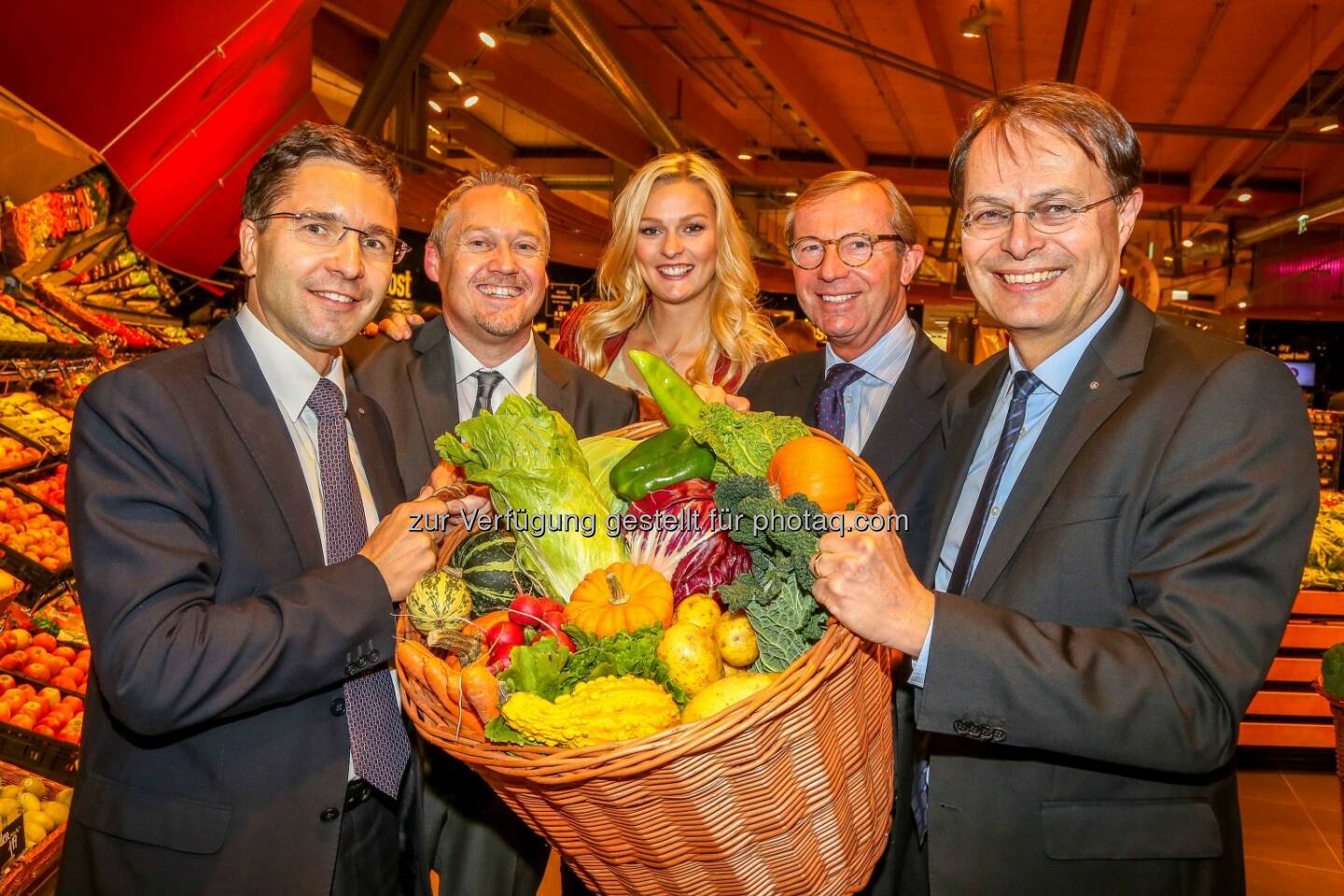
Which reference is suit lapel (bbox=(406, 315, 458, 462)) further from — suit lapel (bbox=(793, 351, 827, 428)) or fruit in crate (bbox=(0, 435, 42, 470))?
fruit in crate (bbox=(0, 435, 42, 470))

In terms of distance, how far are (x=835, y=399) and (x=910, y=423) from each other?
0.31 metres

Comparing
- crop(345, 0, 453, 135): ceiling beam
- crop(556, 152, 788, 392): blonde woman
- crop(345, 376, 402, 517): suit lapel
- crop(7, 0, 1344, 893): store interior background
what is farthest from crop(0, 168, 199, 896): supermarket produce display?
crop(345, 0, 453, 135): ceiling beam

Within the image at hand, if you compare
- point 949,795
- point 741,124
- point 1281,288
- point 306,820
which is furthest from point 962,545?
point 1281,288

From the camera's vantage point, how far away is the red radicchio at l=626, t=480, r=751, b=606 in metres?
2.01

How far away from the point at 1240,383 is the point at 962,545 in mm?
616

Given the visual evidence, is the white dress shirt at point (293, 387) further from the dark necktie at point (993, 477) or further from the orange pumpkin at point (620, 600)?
the dark necktie at point (993, 477)

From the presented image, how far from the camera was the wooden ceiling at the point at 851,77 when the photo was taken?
8961mm

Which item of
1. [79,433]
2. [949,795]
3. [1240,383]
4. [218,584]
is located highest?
[1240,383]

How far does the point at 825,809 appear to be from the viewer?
1607 millimetres

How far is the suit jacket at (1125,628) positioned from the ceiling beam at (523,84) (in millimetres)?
6905

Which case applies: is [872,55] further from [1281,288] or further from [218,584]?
[1281,288]

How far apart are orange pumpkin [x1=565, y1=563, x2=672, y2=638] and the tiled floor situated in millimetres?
4094

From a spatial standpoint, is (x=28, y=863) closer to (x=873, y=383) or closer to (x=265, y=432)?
(x=265, y=432)

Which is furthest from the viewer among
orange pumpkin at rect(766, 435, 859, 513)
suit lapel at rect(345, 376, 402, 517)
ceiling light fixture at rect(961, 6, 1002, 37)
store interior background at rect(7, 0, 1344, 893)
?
ceiling light fixture at rect(961, 6, 1002, 37)
